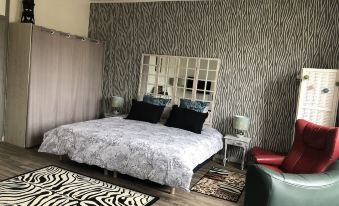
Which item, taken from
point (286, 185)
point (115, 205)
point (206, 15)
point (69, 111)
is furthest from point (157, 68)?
point (286, 185)

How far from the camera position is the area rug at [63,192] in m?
2.90

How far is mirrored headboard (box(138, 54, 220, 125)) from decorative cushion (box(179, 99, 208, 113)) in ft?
0.74

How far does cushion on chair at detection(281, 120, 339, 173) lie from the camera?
2962 mm

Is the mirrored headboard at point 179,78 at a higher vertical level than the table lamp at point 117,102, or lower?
higher

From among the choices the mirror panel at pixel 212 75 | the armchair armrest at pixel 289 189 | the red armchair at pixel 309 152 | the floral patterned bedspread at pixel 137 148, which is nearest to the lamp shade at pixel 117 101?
the floral patterned bedspread at pixel 137 148

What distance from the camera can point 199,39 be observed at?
5102 mm

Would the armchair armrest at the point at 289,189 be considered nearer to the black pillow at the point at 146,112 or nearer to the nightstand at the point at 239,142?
the nightstand at the point at 239,142

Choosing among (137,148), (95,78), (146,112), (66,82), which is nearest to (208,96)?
(146,112)

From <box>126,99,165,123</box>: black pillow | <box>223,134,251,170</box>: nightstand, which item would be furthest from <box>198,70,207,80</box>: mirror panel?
<box>223,134,251,170</box>: nightstand

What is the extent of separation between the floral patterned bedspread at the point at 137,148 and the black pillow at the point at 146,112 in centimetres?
52

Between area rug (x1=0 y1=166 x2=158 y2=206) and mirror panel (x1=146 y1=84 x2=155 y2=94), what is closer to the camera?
area rug (x1=0 y1=166 x2=158 y2=206)

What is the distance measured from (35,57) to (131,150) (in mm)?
2200

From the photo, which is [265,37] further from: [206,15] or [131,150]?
[131,150]

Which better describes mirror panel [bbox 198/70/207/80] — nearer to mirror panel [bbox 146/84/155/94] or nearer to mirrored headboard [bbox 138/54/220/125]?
mirrored headboard [bbox 138/54/220/125]
